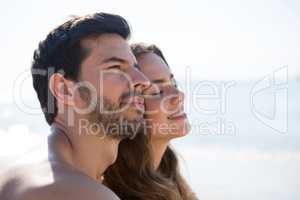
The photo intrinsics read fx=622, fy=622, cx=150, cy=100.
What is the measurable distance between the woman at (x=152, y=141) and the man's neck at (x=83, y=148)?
32.8 inches

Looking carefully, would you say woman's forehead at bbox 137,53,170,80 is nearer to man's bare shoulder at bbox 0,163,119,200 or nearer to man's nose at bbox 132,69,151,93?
man's nose at bbox 132,69,151,93

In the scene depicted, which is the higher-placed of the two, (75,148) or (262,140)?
(75,148)

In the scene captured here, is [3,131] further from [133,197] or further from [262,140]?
[133,197]

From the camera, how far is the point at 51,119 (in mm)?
4148

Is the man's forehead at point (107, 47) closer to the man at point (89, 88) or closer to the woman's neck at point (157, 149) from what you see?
the man at point (89, 88)

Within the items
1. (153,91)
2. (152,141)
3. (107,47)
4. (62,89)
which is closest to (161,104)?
(153,91)

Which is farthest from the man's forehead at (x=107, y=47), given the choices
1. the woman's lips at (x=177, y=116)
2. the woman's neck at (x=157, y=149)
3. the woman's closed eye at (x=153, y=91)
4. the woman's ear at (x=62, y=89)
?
the woman's neck at (x=157, y=149)

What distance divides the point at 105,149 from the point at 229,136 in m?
18.2

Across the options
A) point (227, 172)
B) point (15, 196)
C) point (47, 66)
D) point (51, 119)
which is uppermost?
point (47, 66)

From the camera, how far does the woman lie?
501 centimetres

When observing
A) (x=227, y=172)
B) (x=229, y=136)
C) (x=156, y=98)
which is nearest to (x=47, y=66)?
(x=156, y=98)

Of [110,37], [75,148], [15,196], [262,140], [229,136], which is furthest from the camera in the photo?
[229,136]

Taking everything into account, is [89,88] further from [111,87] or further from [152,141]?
[152,141]

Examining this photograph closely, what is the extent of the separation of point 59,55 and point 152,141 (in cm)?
147
